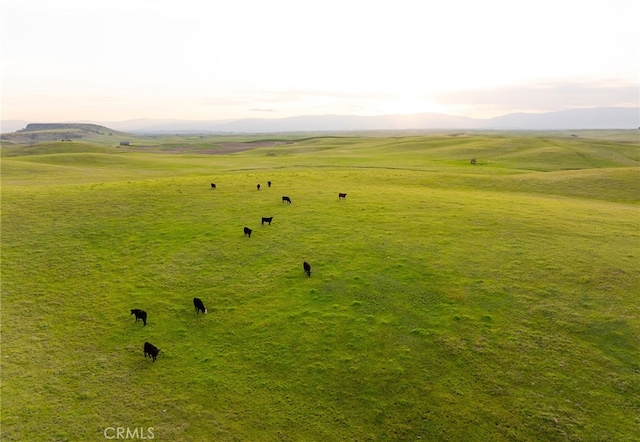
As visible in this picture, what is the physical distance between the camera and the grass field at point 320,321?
17.2 meters

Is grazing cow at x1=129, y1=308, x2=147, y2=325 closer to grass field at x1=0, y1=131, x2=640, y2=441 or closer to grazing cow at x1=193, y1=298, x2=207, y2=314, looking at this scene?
grass field at x1=0, y1=131, x2=640, y2=441

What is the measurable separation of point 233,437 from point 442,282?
17.2m

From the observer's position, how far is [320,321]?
74.8 feet

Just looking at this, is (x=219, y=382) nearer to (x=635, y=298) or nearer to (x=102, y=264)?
(x=102, y=264)

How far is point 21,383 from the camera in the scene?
737 inches

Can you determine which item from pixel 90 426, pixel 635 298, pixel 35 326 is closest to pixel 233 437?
pixel 90 426
